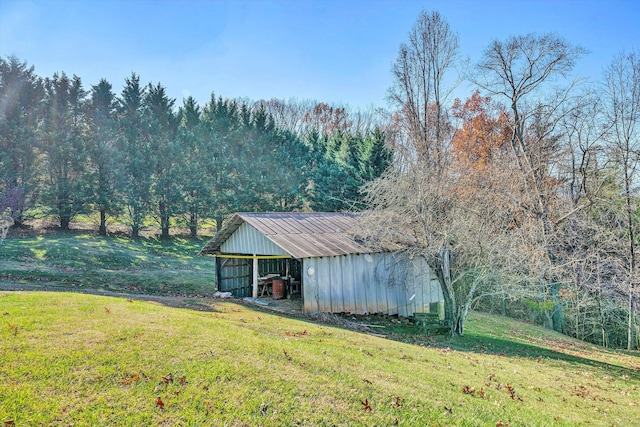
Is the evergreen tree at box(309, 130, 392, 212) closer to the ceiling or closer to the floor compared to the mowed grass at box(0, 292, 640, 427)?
closer to the ceiling

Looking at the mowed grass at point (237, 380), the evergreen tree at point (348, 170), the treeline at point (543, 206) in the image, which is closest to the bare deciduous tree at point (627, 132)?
the treeline at point (543, 206)

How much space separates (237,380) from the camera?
5.14m

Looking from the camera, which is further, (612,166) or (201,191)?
(201,191)

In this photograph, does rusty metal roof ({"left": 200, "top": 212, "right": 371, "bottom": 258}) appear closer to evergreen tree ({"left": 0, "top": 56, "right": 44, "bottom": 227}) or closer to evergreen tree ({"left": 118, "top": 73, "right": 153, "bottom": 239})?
evergreen tree ({"left": 118, "top": 73, "right": 153, "bottom": 239})

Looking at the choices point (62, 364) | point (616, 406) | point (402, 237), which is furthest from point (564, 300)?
point (62, 364)

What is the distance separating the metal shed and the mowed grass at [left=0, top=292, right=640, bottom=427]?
14.7ft

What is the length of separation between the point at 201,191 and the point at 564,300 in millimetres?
26759

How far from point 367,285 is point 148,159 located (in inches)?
942

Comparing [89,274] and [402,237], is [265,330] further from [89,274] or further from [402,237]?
[89,274]

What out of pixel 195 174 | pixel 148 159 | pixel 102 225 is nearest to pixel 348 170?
pixel 195 174

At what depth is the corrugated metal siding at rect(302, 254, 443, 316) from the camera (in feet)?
44.7

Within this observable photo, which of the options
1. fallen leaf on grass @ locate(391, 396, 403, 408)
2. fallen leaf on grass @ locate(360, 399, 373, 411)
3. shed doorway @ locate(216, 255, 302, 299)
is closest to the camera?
fallen leaf on grass @ locate(360, 399, 373, 411)

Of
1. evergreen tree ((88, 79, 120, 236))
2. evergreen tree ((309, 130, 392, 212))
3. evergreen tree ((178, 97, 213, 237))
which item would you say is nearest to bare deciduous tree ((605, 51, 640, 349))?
evergreen tree ((309, 130, 392, 212))

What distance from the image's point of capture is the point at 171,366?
530 centimetres
